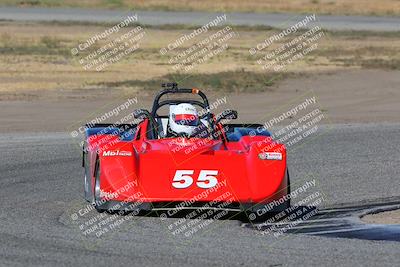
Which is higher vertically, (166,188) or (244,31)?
(166,188)

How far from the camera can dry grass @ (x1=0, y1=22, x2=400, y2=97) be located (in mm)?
32781

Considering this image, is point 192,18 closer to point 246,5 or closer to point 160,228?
point 246,5

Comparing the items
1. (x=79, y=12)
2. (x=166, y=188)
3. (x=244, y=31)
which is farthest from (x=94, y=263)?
(x=79, y=12)

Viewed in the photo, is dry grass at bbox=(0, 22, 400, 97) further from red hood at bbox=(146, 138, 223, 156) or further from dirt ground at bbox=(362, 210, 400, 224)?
dirt ground at bbox=(362, 210, 400, 224)

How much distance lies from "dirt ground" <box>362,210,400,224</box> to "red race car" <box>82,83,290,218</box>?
3.51ft

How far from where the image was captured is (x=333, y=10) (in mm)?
63625

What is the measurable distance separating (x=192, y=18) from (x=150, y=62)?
1860cm

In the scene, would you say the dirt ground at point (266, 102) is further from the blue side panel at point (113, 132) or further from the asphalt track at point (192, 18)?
the asphalt track at point (192, 18)

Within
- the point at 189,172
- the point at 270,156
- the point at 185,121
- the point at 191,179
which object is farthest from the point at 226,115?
the point at 191,179

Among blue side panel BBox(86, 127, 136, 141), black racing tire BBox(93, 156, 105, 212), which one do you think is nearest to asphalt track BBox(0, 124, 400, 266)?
black racing tire BBox(93, 156, 105, 212)

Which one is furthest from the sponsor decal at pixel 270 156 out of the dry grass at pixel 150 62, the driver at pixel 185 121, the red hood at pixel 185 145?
the dry grass at pixel 150 62

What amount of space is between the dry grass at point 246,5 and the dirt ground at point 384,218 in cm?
4673

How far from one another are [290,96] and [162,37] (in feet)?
51.6

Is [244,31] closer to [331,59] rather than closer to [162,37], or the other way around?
[162,37]
